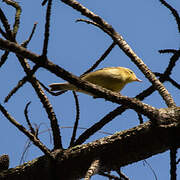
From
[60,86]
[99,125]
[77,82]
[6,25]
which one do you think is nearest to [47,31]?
[77,82]

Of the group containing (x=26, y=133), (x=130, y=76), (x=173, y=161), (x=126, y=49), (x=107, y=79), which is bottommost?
(x=173, y=161)

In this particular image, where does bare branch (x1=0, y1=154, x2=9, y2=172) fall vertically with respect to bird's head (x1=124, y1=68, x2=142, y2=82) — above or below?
below

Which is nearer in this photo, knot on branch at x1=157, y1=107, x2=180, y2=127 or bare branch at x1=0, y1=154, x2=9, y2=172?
knot on branch at x1=157, y1=107, x2=180, y2=127

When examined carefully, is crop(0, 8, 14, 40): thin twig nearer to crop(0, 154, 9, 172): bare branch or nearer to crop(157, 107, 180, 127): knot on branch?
crop(0, 154, 9, 172): bare branch

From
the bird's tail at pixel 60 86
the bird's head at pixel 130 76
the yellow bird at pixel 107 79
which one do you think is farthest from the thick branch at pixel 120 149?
the bird's head at pixel 130 76

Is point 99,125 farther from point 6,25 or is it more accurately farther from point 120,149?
point 6,25

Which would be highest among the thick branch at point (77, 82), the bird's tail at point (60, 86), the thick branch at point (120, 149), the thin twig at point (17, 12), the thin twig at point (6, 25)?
the bird's tail at point (60, 86)

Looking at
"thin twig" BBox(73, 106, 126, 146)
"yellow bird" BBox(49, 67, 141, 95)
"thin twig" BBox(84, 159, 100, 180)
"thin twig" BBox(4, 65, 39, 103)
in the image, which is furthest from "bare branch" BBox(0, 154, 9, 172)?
"yellow bird" BBox(49, 67, 141, 95)

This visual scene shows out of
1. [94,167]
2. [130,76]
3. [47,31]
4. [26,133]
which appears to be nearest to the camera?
[47,31]

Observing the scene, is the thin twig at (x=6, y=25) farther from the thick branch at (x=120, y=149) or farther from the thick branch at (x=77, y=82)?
the thick branch at (x=120, y=149)

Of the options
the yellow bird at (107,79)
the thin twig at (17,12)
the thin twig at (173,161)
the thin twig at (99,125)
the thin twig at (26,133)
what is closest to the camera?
the thin twig at (173,161)

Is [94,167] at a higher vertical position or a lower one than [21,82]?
lower

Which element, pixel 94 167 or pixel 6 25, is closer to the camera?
pixel 94 167

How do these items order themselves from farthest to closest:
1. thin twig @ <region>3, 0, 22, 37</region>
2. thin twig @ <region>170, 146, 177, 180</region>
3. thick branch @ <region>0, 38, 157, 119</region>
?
thin twig @ <region>3, 0, 22, 37</region>, thin twig @ <region>170, 146, 177, 180</region>, thick branch @ <region>0, 38, 157, 119</region>
